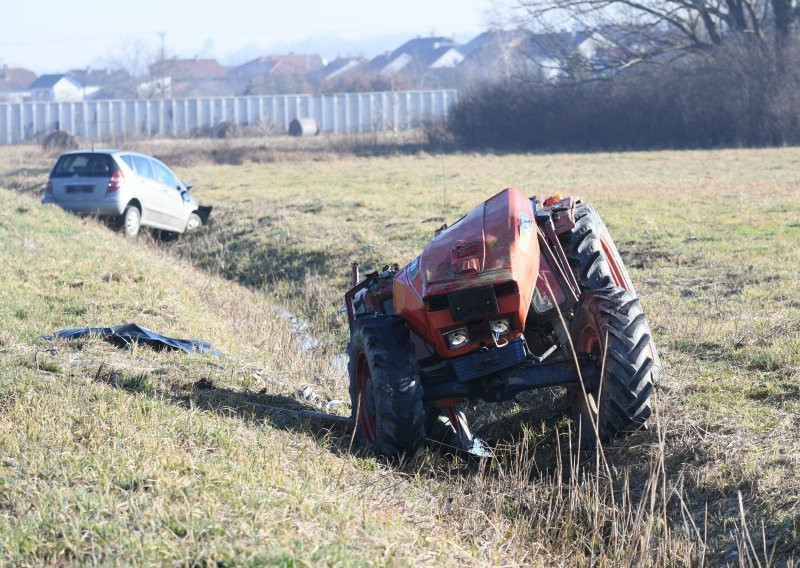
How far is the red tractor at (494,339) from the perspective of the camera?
657cm

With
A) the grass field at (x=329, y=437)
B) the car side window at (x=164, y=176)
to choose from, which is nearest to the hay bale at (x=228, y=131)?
the car side window at (x=164, y=176)

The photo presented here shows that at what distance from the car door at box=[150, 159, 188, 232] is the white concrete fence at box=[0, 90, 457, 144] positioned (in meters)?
42.0

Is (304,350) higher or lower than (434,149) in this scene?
lower

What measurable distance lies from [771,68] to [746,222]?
2761 centimetres

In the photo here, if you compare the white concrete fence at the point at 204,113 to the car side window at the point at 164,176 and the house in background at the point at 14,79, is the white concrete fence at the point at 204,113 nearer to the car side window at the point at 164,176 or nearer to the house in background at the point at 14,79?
the car side window at the point at 164,176

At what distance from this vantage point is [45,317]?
10734mm

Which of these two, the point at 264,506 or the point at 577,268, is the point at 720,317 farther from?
the point at 264,506

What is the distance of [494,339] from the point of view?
6.63 m

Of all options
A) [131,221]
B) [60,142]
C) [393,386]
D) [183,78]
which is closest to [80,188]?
[131,221]

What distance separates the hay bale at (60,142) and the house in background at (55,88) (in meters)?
74.5

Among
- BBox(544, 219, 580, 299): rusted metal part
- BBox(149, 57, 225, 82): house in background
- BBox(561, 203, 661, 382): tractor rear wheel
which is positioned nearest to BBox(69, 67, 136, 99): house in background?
BBox(149, 57, 225, 82): house in background

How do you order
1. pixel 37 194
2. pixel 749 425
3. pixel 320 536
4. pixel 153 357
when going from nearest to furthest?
1. pixel 320 536
2. pixel 749 425
3. pixel 153 357
4. pixel 37 194

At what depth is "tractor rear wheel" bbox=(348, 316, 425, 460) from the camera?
6673 mm

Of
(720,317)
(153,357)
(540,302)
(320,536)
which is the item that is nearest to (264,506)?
(320,536)
